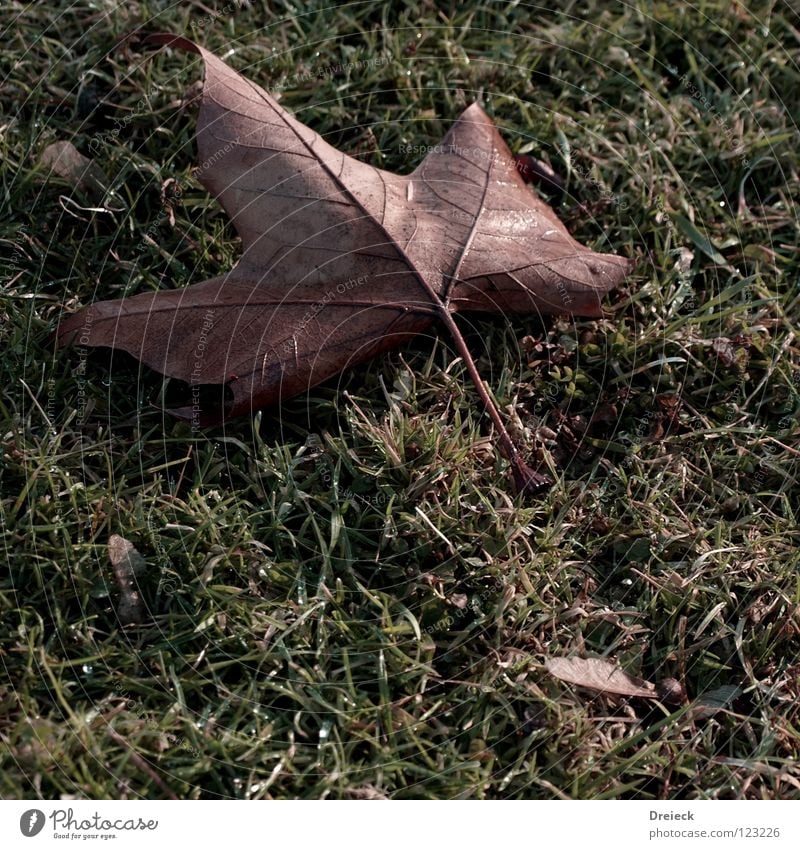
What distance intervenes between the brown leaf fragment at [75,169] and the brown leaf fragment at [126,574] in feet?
3.89

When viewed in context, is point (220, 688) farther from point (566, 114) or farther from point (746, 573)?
point (566, 114)

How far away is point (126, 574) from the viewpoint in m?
2.51

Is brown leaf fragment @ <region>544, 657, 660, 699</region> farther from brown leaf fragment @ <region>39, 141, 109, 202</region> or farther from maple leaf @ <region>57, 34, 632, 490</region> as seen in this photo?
brown leaf fragment @ <region>39, 141, 109, 202</region>

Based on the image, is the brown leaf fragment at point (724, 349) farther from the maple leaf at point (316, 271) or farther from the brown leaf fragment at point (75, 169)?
the brown leaf fragment at point (75, 169)

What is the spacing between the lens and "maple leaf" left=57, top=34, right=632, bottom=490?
254 centimetres

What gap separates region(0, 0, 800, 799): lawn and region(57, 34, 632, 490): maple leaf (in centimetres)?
17

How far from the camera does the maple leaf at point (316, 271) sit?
254 cm

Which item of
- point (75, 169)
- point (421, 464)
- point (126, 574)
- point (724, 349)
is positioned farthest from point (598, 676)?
point (75, 169)

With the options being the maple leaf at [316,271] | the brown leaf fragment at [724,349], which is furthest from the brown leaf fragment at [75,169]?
the brown leaf fragment at [724,349]

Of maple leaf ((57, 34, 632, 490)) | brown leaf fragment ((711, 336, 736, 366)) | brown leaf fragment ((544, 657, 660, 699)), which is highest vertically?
maple leaf ((57, 34, 632, 490))

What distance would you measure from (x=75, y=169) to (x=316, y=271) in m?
1.02

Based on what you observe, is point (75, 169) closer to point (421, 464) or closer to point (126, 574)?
point (126, 574)

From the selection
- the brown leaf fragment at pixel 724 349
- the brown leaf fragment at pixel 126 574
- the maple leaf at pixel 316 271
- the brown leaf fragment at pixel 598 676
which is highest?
the maple leaf at pixel 316 271

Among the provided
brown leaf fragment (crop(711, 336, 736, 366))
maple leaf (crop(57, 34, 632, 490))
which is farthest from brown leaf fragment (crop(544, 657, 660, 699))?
brown leaf fragment (crop(711, 336, 736, 366))
